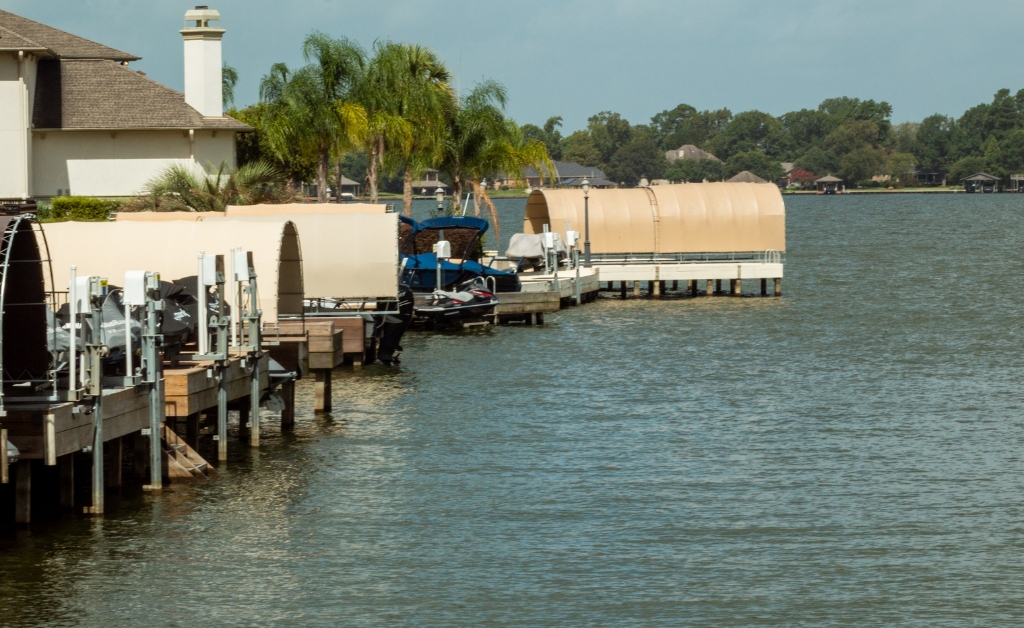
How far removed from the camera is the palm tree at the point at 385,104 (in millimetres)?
60438

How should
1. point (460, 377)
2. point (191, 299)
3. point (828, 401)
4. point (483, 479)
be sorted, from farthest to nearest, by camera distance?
point (460, 377) < point (828, 401) < point (191, 299) < point (483, 479)

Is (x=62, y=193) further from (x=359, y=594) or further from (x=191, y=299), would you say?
(x=359, y=594)

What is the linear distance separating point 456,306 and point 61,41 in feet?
72.4

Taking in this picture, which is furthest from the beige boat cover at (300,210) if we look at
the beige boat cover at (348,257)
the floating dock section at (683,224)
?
the floating dock section at (683,224)

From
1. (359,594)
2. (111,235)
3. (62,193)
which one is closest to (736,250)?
(62,193)

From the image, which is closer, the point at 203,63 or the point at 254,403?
the point at 254,403

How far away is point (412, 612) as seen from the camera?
15.5 meters

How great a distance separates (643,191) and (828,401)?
30.7m

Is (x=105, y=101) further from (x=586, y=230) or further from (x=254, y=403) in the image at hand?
(x=254, y=403)

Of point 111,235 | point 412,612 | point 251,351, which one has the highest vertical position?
point 111,235

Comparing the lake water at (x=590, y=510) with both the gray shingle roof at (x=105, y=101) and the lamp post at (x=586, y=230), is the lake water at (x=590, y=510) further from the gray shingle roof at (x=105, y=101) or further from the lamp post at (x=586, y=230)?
the lamp post at (x=586, y=230)

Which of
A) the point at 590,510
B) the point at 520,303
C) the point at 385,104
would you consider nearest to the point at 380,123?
the point at 385,104

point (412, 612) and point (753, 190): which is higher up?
point (753, 190)

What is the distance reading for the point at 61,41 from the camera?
54.9 m
